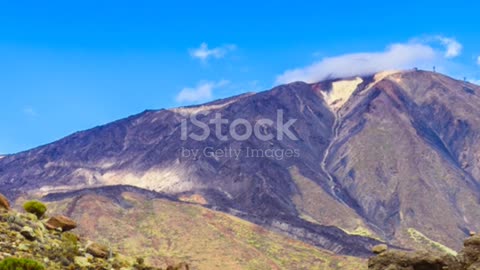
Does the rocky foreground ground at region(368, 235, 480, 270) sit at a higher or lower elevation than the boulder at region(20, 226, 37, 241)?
lower

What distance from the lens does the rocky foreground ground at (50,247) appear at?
21761mm

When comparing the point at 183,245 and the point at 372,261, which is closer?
the point at 372,261

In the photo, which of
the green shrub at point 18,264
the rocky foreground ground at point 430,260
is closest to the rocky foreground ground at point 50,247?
the green shrub at point 18,264

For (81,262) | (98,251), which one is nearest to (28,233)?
(81,262)

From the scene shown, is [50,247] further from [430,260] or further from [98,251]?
[430,260]

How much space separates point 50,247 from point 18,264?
4685 millimetres

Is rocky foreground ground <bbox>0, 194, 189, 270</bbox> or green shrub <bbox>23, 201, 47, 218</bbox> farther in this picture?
green shrub <bbox>23, 201, 47, 218</bbox>

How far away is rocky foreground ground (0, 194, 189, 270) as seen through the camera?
21761 mm

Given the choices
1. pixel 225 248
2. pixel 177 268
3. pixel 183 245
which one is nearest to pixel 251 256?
pixel 225 248

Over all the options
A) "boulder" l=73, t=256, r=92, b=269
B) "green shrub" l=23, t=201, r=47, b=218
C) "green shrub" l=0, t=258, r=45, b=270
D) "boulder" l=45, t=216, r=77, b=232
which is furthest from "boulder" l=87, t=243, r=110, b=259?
"green shrub" l=0, t=258, r=45, b=270

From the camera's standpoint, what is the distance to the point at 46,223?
26.9 m

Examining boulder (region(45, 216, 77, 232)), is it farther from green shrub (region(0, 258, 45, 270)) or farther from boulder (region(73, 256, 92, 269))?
green shrub (region(0, 258, 45, 270))

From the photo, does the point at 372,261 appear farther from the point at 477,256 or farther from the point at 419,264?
the point at 477,256

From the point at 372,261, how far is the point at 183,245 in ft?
597
